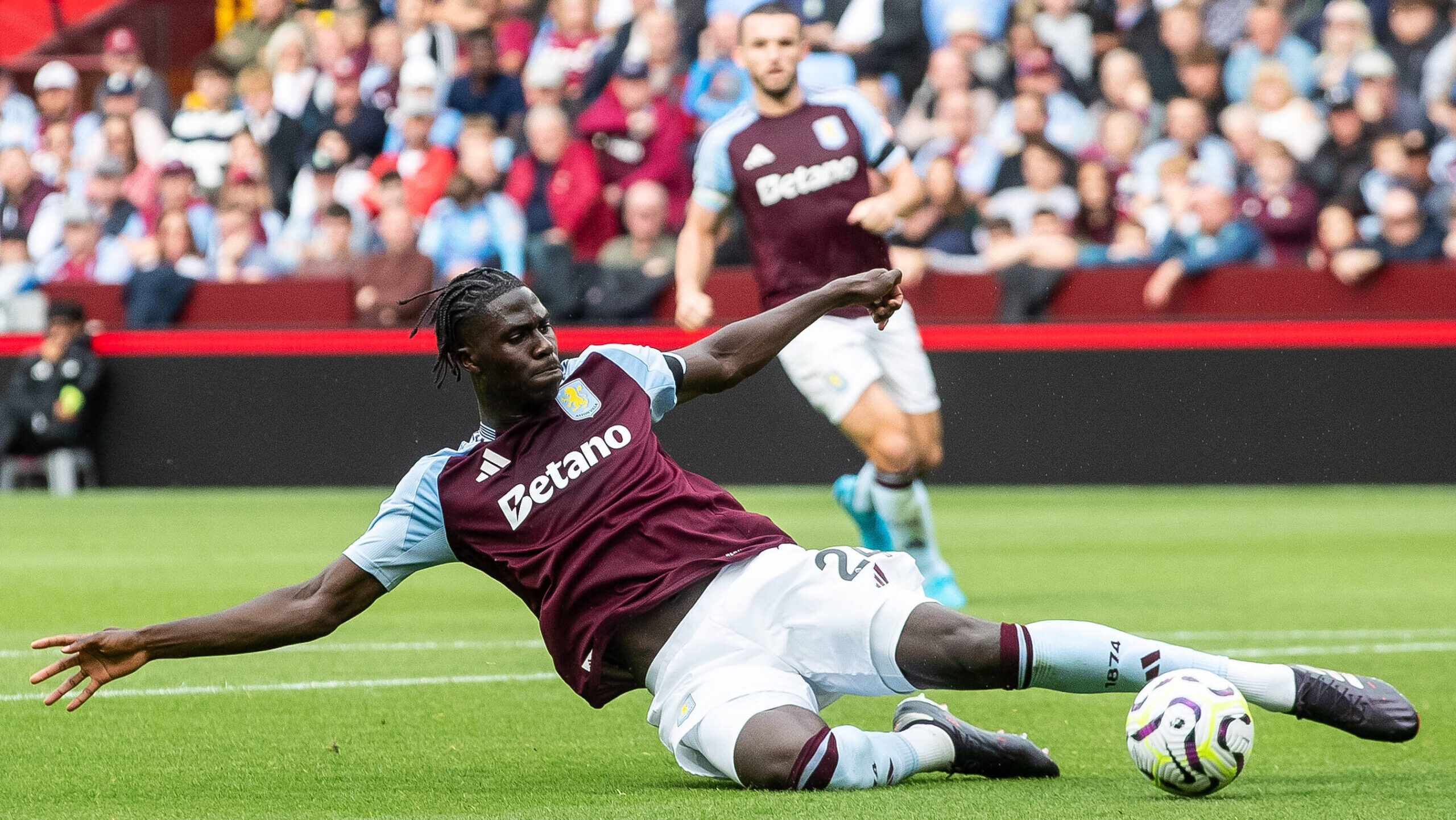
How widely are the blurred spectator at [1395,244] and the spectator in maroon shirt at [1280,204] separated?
0.42m

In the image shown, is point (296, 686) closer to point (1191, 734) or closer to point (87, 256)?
point (1191, 734)

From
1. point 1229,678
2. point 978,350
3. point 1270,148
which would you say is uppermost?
point 1229,678

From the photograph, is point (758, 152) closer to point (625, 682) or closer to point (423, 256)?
point (625, 682)

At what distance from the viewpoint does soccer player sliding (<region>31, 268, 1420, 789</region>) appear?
15.4 ft

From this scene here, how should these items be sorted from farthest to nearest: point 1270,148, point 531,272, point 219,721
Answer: point 531,272
point 1270,148
point 219,721

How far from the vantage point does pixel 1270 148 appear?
14.8 m

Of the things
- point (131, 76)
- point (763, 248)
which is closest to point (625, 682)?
point (763, 248)

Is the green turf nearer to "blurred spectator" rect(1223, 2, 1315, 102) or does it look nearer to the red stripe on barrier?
the red stripe on barrier

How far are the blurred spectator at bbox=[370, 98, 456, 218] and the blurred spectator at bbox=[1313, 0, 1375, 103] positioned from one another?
7169mm

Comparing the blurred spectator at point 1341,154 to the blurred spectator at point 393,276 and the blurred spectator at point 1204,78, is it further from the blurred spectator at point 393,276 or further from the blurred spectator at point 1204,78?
the blurred spectator at point 393,276

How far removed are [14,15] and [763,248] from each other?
18.2 meters

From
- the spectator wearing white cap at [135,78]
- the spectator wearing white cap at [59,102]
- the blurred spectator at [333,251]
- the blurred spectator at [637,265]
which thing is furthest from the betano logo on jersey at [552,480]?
the spectator wearing white cap at [59,102]

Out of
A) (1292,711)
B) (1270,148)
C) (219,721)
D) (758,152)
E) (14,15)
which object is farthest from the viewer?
(14,15)

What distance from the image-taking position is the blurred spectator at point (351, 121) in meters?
18.5
